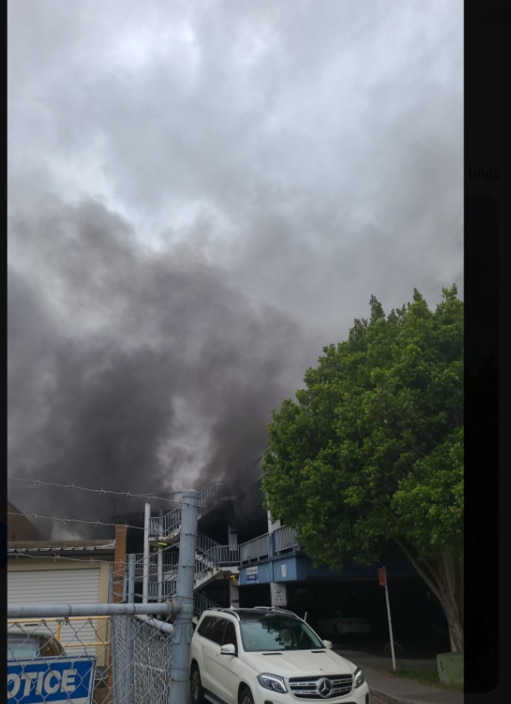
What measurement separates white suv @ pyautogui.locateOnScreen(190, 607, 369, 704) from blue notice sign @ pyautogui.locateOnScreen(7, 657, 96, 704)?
4388 millimetres

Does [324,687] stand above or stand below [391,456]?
below

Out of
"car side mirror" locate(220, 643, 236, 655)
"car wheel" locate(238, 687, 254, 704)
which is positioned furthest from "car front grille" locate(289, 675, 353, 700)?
"car side mirror" locate(220, 643, 236, 655)

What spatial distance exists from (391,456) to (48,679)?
954cm

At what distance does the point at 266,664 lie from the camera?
6.77 m

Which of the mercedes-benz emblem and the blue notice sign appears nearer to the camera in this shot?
the blue notice sign

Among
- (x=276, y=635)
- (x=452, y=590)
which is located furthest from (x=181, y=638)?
(x=452, y=590)

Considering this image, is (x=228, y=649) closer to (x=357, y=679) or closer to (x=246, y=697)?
(x=246, y=697)

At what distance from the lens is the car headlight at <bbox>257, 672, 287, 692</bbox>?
6.43m

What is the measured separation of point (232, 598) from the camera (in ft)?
77.3

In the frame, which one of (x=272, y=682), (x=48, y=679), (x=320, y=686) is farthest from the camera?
(x=320, y=686)

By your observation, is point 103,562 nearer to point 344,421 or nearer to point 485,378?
point 344,421

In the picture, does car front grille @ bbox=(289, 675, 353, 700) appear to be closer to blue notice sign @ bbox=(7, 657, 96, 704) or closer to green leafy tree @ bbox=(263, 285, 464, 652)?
green leafy tree @ bbox=(263, 285, 464, 652)

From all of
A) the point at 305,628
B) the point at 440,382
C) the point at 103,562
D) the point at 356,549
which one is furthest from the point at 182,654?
the point at 103,562

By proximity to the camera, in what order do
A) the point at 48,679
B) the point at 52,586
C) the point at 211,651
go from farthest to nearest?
1. the point at 52,586
2. the point at 211,651
3. the point at 48,679
